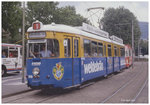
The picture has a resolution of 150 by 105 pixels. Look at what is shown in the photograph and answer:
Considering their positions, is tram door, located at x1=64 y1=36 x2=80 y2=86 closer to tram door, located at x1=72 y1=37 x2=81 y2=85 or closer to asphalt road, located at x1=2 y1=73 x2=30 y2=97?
tram door, located at x1=72 y1=37 x2=81 y2=85

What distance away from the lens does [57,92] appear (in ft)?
35.4

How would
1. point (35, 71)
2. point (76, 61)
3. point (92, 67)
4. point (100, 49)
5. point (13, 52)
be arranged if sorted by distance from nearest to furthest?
1. point (35, 71)
2. point (76, 61)
3. point (92, 67)
4. point (100, 49)
5. point (13, 52)

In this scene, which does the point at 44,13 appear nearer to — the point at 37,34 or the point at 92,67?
the point at 92,67

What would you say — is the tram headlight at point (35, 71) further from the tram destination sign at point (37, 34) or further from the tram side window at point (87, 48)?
the tram side window at point (87, 48)

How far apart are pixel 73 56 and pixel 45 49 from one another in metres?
1.52

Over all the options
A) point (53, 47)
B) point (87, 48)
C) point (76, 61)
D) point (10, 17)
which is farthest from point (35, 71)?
point (10, 17)

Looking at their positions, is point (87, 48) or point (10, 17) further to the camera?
point (10, 17)

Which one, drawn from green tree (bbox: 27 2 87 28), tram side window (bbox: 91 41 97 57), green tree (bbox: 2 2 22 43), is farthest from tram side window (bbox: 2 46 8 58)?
green tree (bbox: 27 2 87 28)

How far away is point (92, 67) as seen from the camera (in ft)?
43.4

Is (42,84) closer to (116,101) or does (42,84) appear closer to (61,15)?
(116,101)

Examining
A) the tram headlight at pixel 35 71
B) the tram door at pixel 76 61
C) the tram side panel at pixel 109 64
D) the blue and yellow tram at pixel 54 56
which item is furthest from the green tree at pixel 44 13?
the tram headlight at pixel 35 71

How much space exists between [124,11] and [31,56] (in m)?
37.8

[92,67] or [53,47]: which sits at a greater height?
[53,47]

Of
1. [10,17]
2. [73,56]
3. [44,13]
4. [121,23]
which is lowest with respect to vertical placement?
[73,56]
